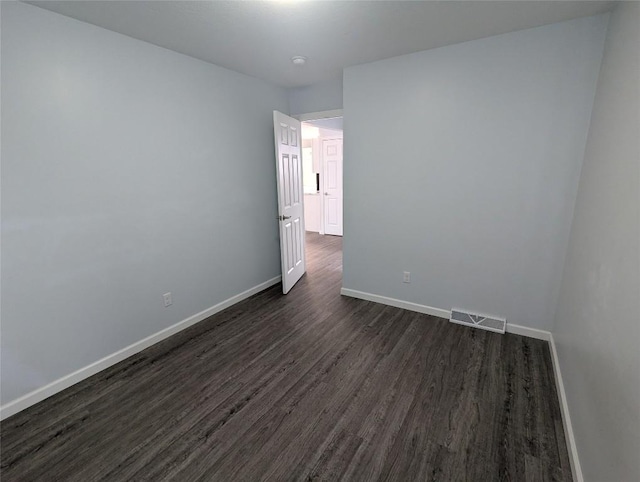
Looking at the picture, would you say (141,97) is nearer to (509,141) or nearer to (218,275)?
(218,275)

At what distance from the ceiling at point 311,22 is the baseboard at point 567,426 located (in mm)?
2406

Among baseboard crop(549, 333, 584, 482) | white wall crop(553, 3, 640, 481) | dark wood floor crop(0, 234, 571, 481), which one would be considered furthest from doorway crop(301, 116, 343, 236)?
baseboard crop(549, 333, 584, 482)

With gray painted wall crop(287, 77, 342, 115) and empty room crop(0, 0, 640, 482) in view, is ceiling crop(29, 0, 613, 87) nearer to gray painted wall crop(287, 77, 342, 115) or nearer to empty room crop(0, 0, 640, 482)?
empty room crop(0, 0, 640, 482)

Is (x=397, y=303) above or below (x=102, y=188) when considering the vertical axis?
below

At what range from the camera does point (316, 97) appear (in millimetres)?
3658

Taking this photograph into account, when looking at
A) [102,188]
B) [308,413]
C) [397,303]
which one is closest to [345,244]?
[397,303]

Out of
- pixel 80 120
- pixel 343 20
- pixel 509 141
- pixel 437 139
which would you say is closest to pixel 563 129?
pixel 509 141

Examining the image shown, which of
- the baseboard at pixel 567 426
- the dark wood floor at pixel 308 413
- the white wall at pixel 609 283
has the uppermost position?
the white wall at pixel 609 283

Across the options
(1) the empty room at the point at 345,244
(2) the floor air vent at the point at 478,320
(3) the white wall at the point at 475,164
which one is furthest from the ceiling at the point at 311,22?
(2) the floor air vent at the point at 478,320

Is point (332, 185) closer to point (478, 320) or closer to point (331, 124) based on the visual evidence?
point (331, 124)

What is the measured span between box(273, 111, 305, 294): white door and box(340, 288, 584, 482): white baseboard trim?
2.44 feet

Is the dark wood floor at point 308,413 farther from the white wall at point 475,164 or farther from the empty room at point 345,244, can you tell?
the white wall at point 475,164

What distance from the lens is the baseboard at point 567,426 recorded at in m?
1.44

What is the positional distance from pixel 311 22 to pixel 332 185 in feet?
15.7
